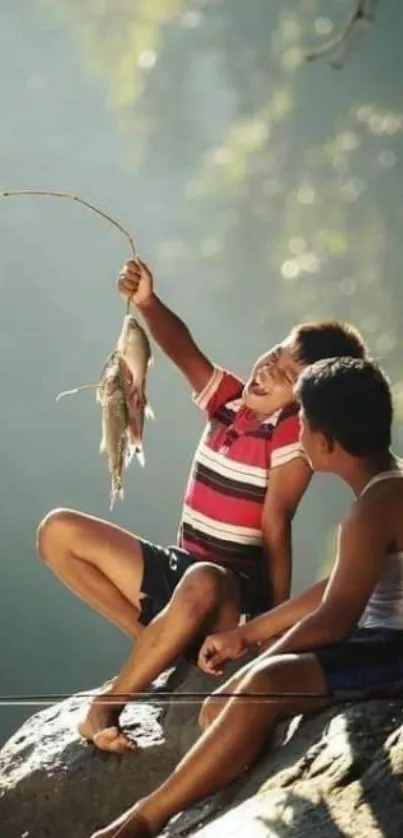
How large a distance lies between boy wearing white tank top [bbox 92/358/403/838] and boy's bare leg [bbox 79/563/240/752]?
53mm

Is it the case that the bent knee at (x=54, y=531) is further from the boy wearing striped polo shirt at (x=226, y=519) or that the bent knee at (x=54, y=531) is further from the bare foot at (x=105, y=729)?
the bare foot at (x=105, y=729)

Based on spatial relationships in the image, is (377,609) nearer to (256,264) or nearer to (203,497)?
(203,497)

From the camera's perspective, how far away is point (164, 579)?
1873 mm

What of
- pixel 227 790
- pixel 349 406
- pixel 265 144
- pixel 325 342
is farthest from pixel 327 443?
pixel 265 144

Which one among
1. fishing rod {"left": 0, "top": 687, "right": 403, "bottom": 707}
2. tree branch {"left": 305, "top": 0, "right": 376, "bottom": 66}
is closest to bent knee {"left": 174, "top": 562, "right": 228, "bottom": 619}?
fishing rod {"left": 0, "top": 687, "right": 403, "bottom": 707}

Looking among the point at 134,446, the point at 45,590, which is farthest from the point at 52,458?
the point at 134,446

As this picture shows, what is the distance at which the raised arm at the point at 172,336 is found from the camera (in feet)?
6.34

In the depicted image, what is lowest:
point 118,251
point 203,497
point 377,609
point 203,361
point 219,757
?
point 219,757

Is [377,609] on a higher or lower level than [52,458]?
lower

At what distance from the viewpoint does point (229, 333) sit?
3.02m

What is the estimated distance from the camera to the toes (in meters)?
1.77

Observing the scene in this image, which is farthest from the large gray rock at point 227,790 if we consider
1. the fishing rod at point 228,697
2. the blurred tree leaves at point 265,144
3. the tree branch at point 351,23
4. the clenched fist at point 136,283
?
the blurred tree leaves at point 265,144

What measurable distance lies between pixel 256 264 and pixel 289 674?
1869 millimetres

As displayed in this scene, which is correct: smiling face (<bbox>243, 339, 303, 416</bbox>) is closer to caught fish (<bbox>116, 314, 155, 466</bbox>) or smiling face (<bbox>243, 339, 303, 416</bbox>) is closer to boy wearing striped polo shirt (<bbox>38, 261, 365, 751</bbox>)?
boy wearing striped polo shirt (<bbox>38, 261, 365, 751</bbox>)
